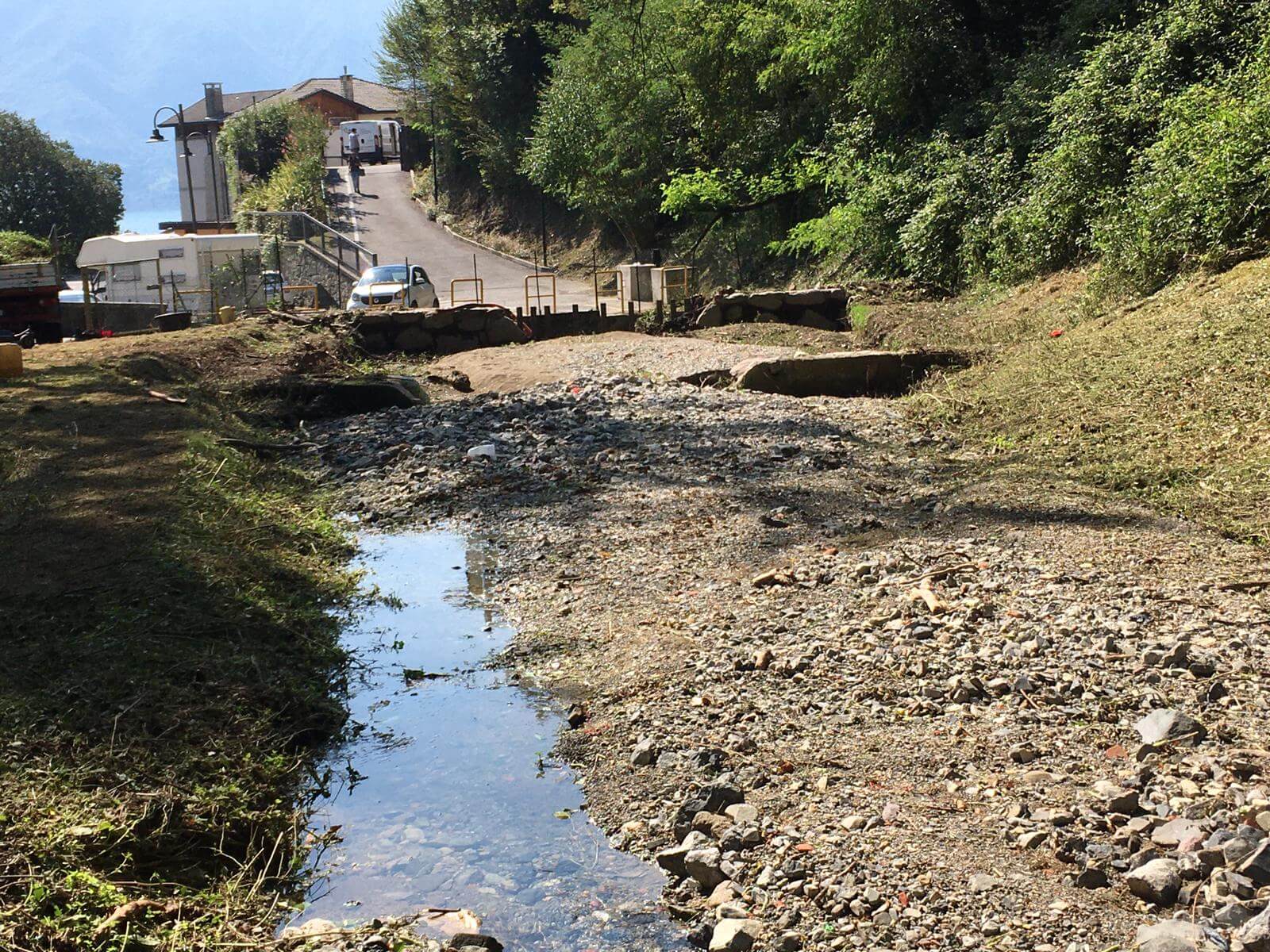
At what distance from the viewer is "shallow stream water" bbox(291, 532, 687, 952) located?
15.0ft

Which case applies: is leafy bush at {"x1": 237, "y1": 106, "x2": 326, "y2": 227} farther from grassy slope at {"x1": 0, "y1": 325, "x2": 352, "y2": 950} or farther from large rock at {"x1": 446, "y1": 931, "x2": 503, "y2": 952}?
large rock at {"x1": 446, "y1": 931, "x2": 503, "y2": 952}

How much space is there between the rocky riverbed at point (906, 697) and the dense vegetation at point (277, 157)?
45.9 metres

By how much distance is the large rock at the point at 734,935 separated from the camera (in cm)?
412

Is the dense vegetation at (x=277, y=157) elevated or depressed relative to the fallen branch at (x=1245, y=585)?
elevated

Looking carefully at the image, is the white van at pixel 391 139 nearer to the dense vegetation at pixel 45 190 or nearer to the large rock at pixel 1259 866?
the dense vegetation at pixel 45 190

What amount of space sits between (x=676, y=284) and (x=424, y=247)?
83.7 ft

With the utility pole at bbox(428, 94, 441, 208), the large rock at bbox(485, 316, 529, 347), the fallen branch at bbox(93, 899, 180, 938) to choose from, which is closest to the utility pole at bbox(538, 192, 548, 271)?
the utility pole at bbox(428, 94, 441, 208)

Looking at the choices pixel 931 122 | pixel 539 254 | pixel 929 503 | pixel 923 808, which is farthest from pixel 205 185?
pixel 923 808

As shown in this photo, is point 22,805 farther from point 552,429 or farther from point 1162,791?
point 552,429

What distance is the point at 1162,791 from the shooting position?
14.8 feet

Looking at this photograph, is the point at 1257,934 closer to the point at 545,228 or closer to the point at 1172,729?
the point at 1172,729

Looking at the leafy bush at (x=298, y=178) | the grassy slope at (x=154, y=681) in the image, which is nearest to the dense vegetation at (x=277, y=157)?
the leafy bush at (x=298, y=178)

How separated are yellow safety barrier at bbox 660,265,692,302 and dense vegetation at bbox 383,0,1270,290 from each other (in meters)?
2.66

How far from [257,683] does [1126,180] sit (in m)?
14.1
